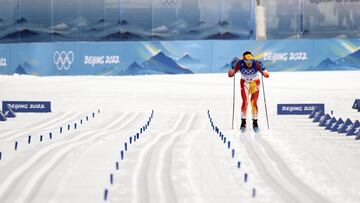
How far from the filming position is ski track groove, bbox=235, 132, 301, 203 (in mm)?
7477

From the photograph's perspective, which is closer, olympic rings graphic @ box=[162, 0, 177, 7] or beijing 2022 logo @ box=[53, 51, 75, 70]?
beijing 2022 logo @ box=[53, 51, 75, 70]

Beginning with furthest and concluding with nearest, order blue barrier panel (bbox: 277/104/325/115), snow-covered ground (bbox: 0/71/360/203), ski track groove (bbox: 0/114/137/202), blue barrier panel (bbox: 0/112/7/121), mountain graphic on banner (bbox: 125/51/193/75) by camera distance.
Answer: mountain graphic on banner (bbox: 125/51/193/75) < blue barrier panel (bbox: 277/104/325/115) < blue barrier panel (bbox: 0/112/7/121) < ski track groove (bbox: 0/114/137/202) < snow-covered ground (bbox: 0/71/360/203)

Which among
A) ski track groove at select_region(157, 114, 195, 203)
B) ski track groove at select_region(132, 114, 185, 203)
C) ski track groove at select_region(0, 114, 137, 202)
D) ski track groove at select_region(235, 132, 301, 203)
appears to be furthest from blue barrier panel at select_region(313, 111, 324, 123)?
ski track groove at select_region(0, 114, 137, 202)

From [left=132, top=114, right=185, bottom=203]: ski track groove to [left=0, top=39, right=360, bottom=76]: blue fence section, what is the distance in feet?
49.4

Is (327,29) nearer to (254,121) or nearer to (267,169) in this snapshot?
(254,121)

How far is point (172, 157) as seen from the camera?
396 inches

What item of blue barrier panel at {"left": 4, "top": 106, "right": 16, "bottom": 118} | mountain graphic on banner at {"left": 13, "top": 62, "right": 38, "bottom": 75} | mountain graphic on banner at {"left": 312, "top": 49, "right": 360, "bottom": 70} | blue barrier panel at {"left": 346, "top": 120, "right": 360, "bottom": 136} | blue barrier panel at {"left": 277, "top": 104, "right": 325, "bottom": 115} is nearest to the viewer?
blue barrier panel at {"left": 346, "top": 120, "right": 360, "bottom": 136}

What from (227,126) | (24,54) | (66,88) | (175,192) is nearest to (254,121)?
(227,126)

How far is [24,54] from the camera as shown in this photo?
27734mm

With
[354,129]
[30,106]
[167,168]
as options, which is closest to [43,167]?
[167,168]

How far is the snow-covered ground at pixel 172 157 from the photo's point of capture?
25.1ft

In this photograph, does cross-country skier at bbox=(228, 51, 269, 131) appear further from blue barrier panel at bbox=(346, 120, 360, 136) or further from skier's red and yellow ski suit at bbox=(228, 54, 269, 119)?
blue barrier panel at bbox=(346, 120, 360, 136)

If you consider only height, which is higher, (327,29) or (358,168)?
(327,29)

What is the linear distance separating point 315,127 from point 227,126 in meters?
1.81
